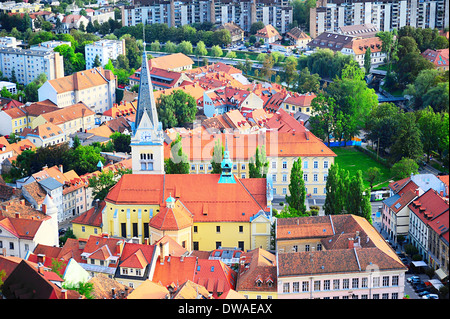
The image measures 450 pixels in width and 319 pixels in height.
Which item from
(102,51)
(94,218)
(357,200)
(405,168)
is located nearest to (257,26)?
(102,51)

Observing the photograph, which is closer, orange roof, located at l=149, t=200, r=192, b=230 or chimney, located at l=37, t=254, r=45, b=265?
chimney, located at l=37, t=254, r=45, b=265

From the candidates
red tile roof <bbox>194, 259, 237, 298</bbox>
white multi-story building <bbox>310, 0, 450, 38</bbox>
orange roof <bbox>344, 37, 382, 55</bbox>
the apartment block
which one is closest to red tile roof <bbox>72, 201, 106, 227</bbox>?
red tile roof <bbox>194, 259, 237, 298</bbox>

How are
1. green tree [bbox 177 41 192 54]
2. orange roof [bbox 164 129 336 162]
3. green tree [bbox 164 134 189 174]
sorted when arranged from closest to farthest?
green tree [bbox 164 134 189 174]
orange roof [bbox 164 129 336 162]
green tree [bbox 177 41 192 54]

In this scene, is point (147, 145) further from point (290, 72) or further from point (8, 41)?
point (8, 41)

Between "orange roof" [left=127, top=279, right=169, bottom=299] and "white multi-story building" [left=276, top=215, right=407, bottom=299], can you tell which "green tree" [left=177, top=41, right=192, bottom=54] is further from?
"orange roof" [left=127, top=279, right=169, bottom=299]

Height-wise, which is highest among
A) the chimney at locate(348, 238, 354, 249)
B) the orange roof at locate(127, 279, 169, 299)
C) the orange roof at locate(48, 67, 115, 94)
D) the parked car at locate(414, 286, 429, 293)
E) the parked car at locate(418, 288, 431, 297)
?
the orange roof at locate(127, 279, 169, 299)

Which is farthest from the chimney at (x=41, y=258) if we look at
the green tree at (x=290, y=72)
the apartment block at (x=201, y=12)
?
the apartment block at (x=201, y=12)
